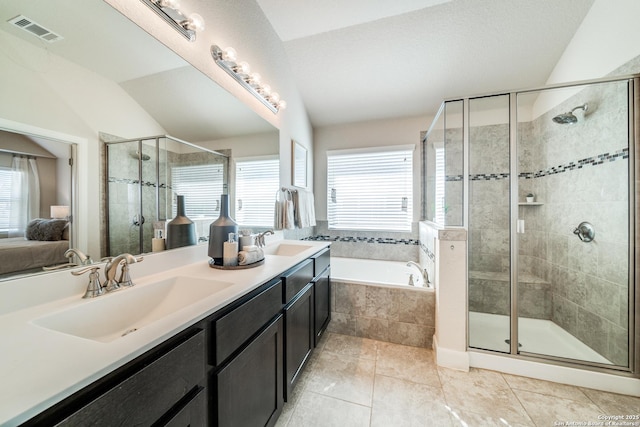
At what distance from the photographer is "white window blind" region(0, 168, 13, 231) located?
2.19 feet

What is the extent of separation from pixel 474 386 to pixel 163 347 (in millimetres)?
1920

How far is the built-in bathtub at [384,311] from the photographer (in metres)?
1.94

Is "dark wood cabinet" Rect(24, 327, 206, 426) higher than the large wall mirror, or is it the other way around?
the large wall mirror

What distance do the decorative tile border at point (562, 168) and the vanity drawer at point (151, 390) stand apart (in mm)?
2184

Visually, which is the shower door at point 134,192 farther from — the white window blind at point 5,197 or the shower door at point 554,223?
the shower door at point 554,223

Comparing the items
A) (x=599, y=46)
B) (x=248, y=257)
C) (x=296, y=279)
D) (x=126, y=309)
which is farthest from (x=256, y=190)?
(x=599, y=46)

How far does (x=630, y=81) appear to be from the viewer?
153 cm

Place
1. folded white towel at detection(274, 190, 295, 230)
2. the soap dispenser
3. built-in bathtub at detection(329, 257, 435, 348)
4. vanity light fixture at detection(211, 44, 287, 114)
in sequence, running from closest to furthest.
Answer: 1. the soap dispenser
2. vanity light fixture at detection(211, 44, 287, 114)
3. built-in bathtub at detection(329, 257, 435, 348)
4. folded white towel at detection(274, 190, 295, 230)

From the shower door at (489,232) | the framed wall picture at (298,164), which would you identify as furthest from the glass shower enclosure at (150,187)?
the shower door at (489,232)

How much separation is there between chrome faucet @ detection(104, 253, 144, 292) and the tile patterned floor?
1.11 metres

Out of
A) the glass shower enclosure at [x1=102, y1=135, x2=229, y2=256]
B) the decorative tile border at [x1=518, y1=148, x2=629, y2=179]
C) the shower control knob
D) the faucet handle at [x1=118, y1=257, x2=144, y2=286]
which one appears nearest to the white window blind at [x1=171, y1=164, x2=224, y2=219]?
the glass shower enclosure at [x1=102, y1=135, x2=229, y2=256]

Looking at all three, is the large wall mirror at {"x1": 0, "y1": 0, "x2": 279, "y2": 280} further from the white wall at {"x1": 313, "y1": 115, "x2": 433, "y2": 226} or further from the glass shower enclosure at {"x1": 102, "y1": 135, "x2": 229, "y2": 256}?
the white wall at {"x1": 313, "y1": 115, "x2": 433, "y2": 226}

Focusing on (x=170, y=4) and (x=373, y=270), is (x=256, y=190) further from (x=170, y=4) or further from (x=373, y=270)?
A: (x=373, y=270)

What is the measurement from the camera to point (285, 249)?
206cm
